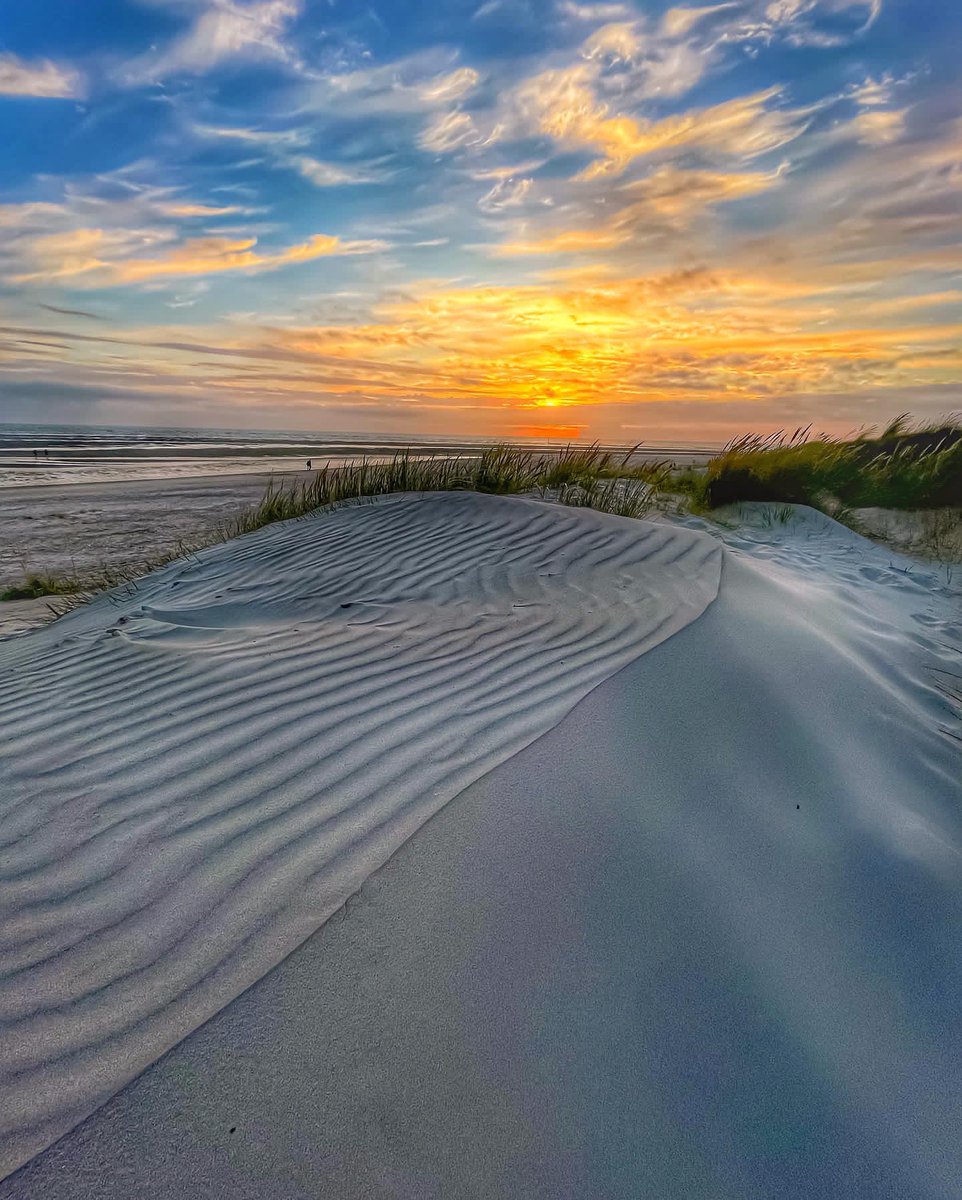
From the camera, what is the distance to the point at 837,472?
29.7 ft

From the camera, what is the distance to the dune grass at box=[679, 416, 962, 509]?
8.43 metres

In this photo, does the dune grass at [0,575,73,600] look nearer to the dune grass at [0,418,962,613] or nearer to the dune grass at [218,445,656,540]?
the dune grass at [0,418,962,613]

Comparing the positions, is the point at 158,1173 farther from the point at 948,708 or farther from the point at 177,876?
the point at 948,708

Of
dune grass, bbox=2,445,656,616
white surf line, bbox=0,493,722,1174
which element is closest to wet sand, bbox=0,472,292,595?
dune grass, bbox=2,445,656,616

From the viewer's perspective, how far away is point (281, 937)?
1649 millimetres

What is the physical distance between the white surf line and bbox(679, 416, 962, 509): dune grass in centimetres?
442

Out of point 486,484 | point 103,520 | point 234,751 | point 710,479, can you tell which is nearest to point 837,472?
point 710,479

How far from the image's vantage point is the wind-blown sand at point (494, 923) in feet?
4.27

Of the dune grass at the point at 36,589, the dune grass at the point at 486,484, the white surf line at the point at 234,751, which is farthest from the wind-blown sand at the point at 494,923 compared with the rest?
the dune grass at the point at 486,484

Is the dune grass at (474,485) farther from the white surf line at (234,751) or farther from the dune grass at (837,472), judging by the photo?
the white surf line at (234,751)

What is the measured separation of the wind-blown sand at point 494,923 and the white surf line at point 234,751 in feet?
0.04

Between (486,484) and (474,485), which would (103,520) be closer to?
(474,485)

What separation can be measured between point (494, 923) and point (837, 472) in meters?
9.02

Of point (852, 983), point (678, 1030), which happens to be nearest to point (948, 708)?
point (852, 983)
